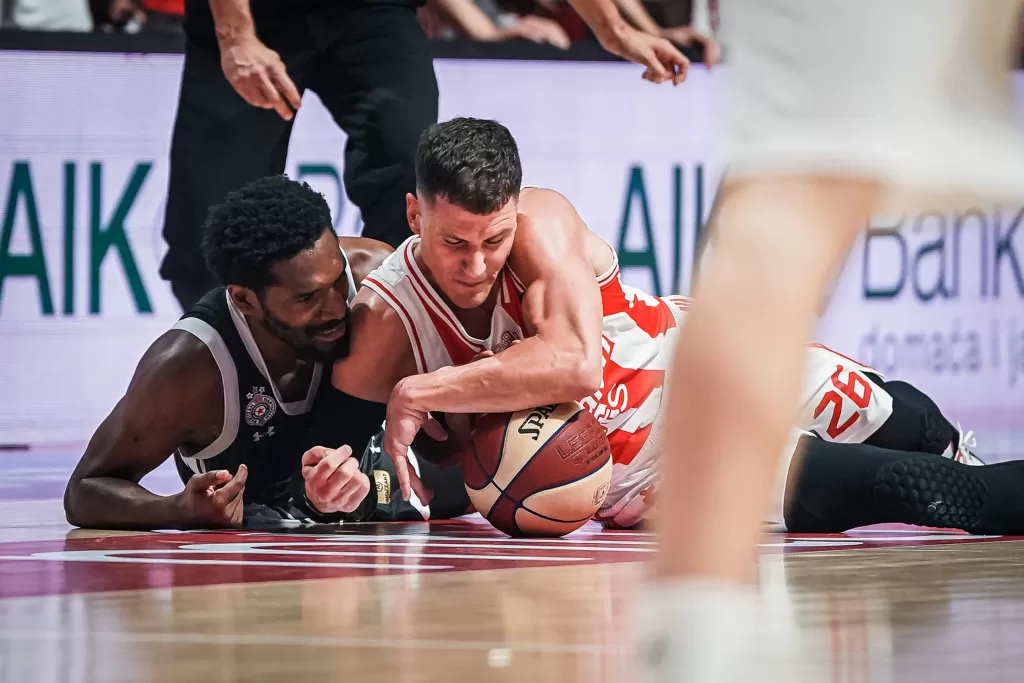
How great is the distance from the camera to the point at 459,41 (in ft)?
17.9

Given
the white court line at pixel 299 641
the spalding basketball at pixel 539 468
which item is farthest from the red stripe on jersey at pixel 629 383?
the white court line at pixel 299 641

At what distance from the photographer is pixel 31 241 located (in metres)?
5.14

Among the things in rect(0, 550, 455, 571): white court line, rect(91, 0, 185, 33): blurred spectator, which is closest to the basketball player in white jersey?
rect(0, 550, 455, 571): white court line

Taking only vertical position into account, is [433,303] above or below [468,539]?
above

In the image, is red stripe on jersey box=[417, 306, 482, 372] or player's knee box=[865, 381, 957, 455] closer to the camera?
red stripe on jersey box=[417, 306, 482, 372]

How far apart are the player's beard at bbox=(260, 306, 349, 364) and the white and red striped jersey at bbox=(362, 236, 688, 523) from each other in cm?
18

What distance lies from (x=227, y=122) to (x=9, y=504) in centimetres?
154

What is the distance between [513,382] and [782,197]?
6.92 feet

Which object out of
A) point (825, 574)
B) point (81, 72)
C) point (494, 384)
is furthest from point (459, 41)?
point (825, 574)

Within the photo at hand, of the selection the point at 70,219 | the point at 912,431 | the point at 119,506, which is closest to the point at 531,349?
the point at 119,506

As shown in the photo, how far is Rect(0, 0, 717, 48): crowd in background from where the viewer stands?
5.38 meters

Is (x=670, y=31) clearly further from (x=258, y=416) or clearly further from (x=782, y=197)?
(x=782, y=197)

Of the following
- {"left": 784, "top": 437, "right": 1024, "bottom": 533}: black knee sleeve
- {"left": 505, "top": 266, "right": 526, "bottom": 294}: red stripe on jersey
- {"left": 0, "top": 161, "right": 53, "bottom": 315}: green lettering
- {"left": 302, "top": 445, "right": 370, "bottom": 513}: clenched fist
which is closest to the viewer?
{"left": 784, "top": 437, "right": 1024, "bottom": 533}: black knee sleeve

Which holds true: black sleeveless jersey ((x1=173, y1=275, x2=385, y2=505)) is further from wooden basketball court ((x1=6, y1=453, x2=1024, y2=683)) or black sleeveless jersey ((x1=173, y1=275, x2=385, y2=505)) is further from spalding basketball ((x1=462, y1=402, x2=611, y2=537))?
spalding basketball ((x1=462, y1=402, x2=611, y2=537))
